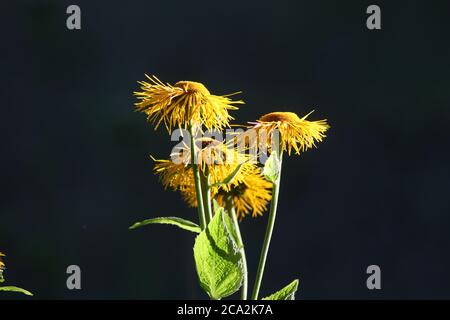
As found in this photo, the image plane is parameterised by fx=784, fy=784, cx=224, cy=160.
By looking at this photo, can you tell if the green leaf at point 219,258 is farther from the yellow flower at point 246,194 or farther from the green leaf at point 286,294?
the yellow flower at point 246,194

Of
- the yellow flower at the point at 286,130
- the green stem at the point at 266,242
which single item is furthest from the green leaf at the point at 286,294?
the yellow flower at the point at 286,130

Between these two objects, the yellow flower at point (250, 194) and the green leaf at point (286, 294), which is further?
the yellow flower at point (250, 194)

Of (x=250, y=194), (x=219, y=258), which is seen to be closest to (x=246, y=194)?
(x=250, y=194)

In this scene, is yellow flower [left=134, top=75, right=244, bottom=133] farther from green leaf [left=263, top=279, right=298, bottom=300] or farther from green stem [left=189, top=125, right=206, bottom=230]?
green leaf [left=263, top=279, right=298, bottom=300]

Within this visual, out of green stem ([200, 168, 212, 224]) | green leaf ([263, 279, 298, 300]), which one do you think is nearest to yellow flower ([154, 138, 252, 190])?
green stem ([200, 168, 212, 224])
